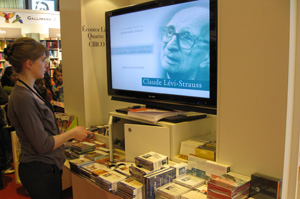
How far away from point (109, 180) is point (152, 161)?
35 cm

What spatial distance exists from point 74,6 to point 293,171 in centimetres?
263

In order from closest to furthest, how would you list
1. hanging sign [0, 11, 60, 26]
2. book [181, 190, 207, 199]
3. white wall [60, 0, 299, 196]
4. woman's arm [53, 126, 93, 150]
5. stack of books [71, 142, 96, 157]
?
white wall [60, 0, 299, 196] < book [181, 190, 207, 199] < woman's arm [53, 126, 93, 150] < stack of books [71, 142, 96, 157] < hanging sign [0, 11, 60, 26]

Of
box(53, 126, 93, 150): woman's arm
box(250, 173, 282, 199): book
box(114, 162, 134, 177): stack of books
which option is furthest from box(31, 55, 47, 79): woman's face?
box(250, 173, 282, 199): book

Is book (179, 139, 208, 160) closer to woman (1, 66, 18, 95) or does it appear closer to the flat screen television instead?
the flat screen television

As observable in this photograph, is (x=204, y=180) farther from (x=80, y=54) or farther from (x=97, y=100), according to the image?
(x=80, y=54)

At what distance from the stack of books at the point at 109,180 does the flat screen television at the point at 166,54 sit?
67cm

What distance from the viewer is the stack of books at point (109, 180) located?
6.45 feet

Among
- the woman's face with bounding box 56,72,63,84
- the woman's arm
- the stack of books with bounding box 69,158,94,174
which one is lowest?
the stack of books with bounding box 69,158,94,174

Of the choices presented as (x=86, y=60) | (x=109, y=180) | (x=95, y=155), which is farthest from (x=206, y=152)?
(x=86, y=60)

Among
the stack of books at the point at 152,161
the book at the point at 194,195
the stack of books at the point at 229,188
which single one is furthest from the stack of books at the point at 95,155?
the stack of books at the point at 229,188

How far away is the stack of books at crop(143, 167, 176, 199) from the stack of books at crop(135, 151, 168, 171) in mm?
43

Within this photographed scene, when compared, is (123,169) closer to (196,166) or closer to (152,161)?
(152,161)

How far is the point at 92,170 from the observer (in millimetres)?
2250

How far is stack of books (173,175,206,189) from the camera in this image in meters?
1.81
